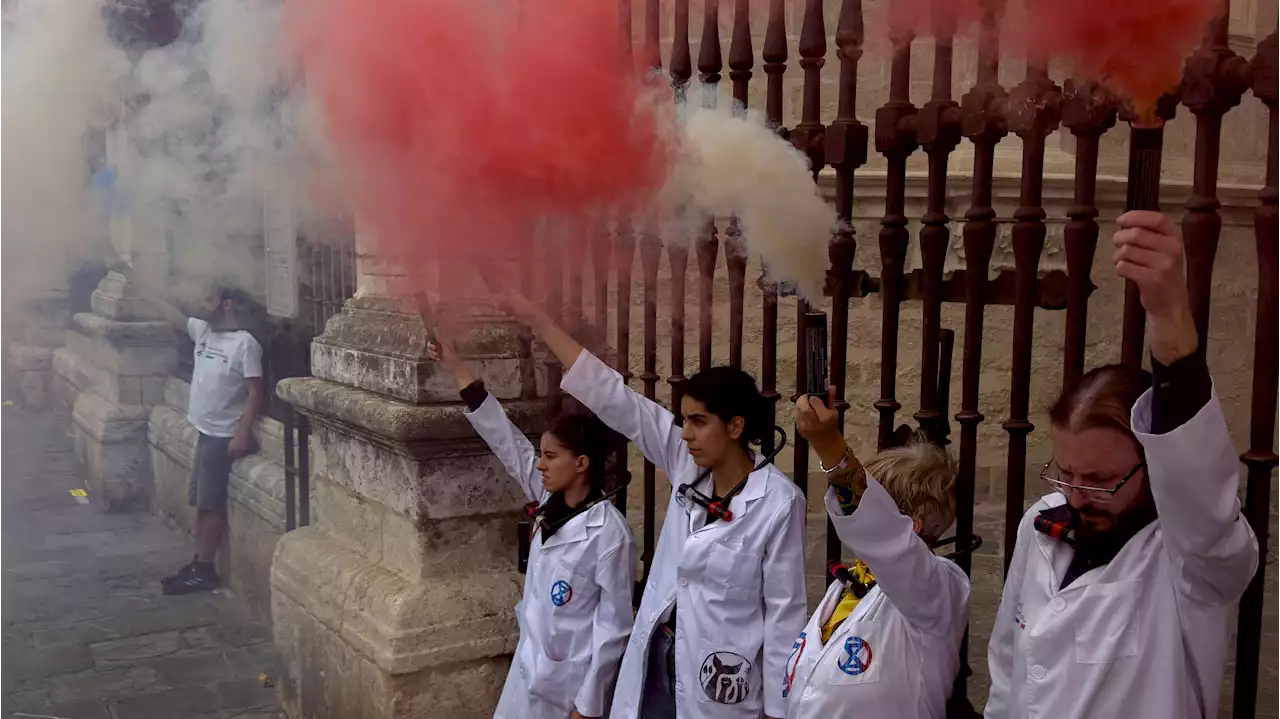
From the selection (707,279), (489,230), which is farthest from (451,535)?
(707,279)

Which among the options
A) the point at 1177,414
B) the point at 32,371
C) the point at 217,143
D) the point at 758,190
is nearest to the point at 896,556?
the point at 1177,414

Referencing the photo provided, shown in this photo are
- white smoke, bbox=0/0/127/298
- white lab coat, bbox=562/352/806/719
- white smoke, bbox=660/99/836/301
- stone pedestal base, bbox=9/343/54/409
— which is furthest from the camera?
stone pedestal base, bbox=9/343/54/409

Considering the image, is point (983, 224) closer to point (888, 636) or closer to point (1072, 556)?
point (1072, 556)

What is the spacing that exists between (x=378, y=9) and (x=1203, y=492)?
2512 mm

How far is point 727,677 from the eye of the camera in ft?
8.88

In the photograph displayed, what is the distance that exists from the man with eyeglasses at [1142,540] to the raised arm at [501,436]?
186 centimetres

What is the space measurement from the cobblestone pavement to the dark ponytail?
3.11 m

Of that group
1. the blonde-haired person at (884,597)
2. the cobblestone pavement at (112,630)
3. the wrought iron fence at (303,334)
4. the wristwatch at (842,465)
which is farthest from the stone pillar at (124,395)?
the wristwatch at (842,465)

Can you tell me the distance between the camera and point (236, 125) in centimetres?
584

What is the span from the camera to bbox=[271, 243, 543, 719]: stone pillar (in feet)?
12.0

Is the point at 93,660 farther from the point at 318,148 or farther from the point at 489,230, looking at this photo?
the point at 489,230

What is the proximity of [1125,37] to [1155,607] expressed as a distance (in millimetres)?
1004

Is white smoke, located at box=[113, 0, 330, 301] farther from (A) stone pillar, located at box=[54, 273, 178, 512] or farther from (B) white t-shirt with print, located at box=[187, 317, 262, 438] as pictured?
(A) stone pillar, located at box=[54, 273, 178, 512]

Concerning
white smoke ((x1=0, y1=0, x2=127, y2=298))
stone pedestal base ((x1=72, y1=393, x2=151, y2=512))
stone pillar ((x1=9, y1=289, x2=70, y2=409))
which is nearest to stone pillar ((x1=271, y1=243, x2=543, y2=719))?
white smoke ((x1=0, y1=0, x2=127, y2=298))
